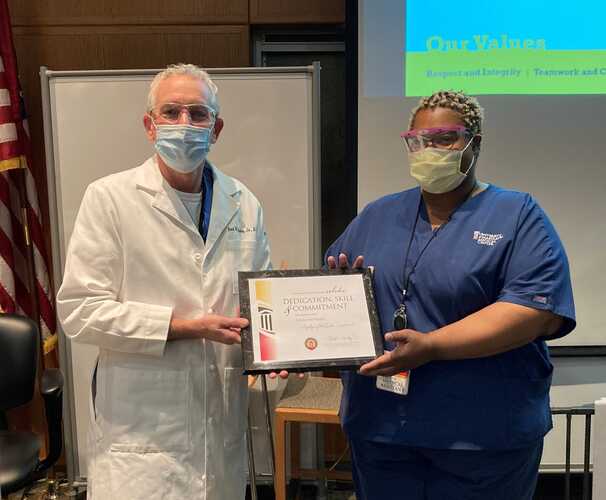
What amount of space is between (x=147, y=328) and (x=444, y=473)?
2.60ft

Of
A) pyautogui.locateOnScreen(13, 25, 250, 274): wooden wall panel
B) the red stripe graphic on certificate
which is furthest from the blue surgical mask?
pyautogui.locateOnScreen(13, 25, 250, 274): wooden wall panel

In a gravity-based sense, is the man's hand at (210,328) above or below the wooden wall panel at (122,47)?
below

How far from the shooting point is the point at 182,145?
143 centimetres

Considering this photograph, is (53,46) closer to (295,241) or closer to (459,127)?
(295,241)

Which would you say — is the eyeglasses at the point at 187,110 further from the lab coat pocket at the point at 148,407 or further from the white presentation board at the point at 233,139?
the white presentation board at the point at 233,139

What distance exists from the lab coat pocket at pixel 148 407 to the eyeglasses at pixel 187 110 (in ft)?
2.09

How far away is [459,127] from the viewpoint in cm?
133

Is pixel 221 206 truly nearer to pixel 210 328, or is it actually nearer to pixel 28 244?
pixel 210 328

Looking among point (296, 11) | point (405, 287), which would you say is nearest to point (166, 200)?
point (405, 287)

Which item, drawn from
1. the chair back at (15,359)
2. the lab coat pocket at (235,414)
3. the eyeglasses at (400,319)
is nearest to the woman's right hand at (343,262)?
the eyeglasses at (400,319)

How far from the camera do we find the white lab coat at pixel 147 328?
1.39m

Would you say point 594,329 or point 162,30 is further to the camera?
point 162,30

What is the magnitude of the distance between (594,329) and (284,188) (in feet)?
5.10

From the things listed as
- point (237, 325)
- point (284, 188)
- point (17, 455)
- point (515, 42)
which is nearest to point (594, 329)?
point (515, 42)
